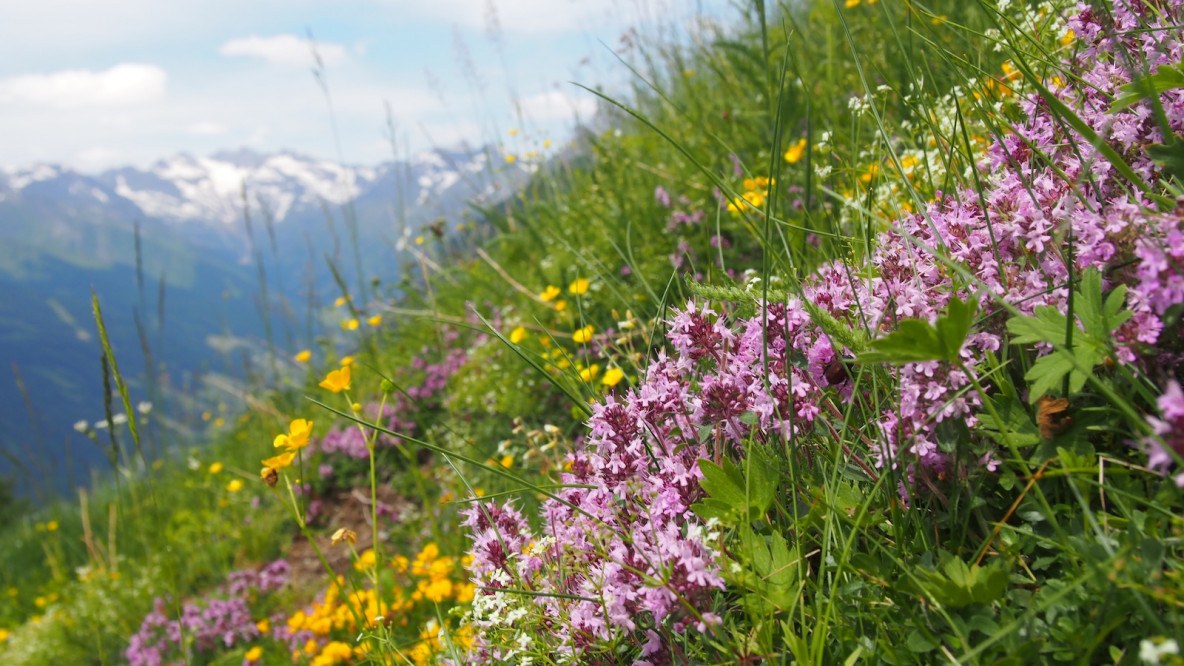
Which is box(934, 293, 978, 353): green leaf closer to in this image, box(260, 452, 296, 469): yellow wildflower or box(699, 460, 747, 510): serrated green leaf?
box(699, 460, 747, 510): serrated green leaf

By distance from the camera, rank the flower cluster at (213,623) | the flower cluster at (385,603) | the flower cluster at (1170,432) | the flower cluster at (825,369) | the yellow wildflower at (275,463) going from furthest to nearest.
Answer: the flower cluster at (213,623), the flower cluster at (385,603), the yellow wildflower at (275,463), the flower cluster at (825,369), the flower cluster at (1170,432)

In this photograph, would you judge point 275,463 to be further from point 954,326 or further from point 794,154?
point 794,154

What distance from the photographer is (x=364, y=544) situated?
4746 millimetres

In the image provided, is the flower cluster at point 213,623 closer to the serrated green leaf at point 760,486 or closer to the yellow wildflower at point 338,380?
the yellow wildflower at point 338,380

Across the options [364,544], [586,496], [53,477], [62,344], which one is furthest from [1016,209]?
[62,344]

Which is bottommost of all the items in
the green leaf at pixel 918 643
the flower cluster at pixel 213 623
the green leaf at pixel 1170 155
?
the flower cluster at pixel 213 623

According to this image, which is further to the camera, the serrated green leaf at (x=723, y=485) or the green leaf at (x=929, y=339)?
the serrated green leaf at (x=723, y=485)

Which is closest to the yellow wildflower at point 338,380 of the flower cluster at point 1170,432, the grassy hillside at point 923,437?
the grassy hillside at point 923,437

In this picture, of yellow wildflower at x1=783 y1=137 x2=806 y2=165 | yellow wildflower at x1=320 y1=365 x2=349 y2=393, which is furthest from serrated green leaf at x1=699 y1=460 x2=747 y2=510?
yellow wildflower at x1=783 y1=137 x2=806 y2=165

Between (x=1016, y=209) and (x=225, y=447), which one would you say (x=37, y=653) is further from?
(x=1016, y=209)

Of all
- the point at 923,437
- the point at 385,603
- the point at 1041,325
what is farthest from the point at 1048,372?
the point at 385,603

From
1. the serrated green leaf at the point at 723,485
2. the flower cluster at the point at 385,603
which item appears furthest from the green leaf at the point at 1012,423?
the flower cluster at the point at 385,603

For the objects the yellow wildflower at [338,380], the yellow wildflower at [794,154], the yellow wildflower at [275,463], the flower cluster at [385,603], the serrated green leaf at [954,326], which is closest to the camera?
the serrated green leaf at [954,326]

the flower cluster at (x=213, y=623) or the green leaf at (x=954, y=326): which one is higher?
the green leaf at (x=954, y=326)
